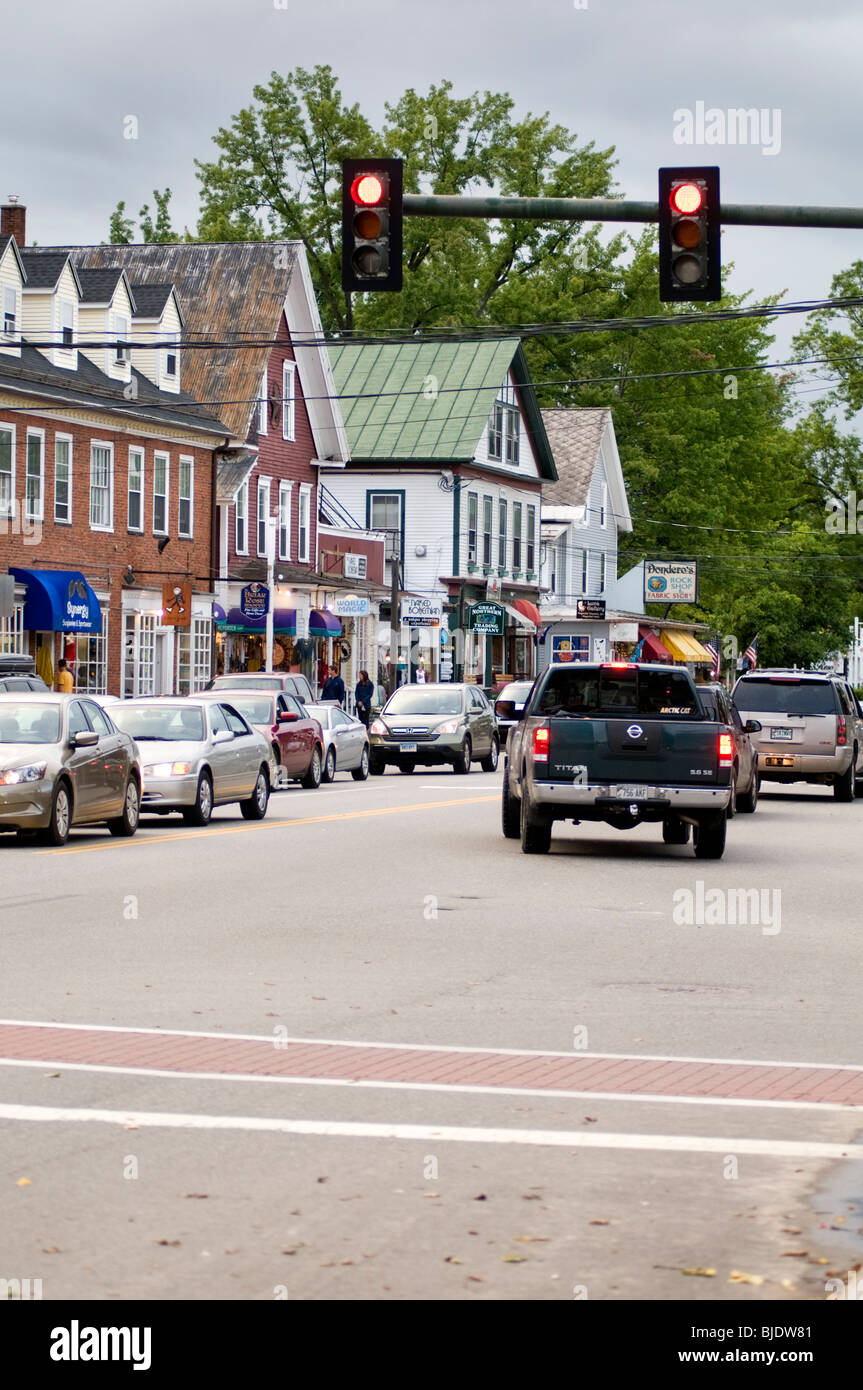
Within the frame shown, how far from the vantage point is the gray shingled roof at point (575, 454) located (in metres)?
80.8

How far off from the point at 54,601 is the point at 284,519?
15.3 meters

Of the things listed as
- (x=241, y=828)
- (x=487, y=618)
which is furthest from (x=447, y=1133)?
(x=487, y=618)

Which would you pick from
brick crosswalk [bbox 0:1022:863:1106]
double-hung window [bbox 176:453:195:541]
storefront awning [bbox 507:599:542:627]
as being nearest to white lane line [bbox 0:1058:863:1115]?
brick crosswalk [bbox 0:1022:863:1106]

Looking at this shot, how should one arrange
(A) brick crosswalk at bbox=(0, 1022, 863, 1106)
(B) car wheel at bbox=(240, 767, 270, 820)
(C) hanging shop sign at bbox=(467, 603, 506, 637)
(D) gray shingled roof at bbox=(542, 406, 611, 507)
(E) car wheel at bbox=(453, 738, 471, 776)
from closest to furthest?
1. (A) brick crosswalk at bbox=(0, 1022, 863, 1106)
2. (B) car wheel at bbox=(240, 767, 270, 820)
3. (E) car wheel at bbox=(453, 738, 471, 776)
4. (C) hanging shop sign at bbox=(467, 603, 506, 637)
5. (D) gray shingled roof at bbox=(542, 406, 611, 507)

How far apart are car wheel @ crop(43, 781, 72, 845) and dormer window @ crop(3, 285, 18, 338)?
25255 mm

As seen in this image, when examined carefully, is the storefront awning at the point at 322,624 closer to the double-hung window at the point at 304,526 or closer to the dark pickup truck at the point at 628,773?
the double-hung window at the point at 304,526

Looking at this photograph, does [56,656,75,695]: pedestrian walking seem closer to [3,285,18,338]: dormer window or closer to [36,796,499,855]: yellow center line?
[3,285,18,338]: dormer window

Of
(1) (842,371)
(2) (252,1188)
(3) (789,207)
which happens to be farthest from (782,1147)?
(1) (842,371)

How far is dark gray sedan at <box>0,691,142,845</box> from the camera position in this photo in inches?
826

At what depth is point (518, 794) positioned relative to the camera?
74.2 ft

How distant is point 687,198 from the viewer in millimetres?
16109

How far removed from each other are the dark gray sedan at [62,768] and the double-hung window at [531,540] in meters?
54.0

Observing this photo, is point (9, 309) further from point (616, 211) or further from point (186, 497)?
point (616, 211)
